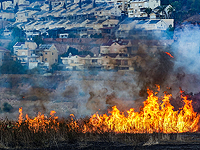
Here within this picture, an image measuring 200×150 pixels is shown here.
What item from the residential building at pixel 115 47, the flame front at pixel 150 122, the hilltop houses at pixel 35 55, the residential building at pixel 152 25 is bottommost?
the hilltop houses at pixel 35 55

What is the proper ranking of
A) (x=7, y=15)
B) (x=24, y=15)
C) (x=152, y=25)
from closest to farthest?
(x=152, y=25), (x=24, y=15), (x=7, y=15)

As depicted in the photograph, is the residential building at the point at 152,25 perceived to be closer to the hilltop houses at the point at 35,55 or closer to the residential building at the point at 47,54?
the residential building at the point at 47,54

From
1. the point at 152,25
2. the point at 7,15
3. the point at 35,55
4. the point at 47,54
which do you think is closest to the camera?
the point at 47,54

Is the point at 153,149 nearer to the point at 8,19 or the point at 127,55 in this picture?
the point at 127,55

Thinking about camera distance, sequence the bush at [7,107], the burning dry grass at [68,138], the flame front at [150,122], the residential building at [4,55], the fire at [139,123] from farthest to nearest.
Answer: the residential building at [4,55]
the bush at [7,107]
the flame front at [150,122]
the fire at [139,123]
the burning dry grass at [68,138]

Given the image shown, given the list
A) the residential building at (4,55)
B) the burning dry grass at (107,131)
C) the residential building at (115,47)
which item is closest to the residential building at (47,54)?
the residential building at (4,55)

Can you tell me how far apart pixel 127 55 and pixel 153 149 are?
26785 mm

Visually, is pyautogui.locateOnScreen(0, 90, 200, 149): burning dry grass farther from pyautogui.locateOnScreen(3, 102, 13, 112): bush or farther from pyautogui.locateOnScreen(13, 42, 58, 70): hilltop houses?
pyautogui.locateOnScreen(13, 42, 58, 70): hilltop houses

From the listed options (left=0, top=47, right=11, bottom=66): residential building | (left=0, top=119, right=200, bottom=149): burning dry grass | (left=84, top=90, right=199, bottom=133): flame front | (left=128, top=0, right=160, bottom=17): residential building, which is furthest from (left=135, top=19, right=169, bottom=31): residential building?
(left=0, top=119, right=200, bottom=149): burning dry grass

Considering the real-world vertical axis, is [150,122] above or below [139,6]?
above

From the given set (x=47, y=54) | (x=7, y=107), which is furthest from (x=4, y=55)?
Result: (x=7, y=107)

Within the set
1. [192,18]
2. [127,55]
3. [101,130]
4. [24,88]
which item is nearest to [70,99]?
[24,88]

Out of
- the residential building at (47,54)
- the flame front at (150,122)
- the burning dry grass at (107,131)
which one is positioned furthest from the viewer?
the residential building at (47,54)

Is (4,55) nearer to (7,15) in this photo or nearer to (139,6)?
(139,6)
